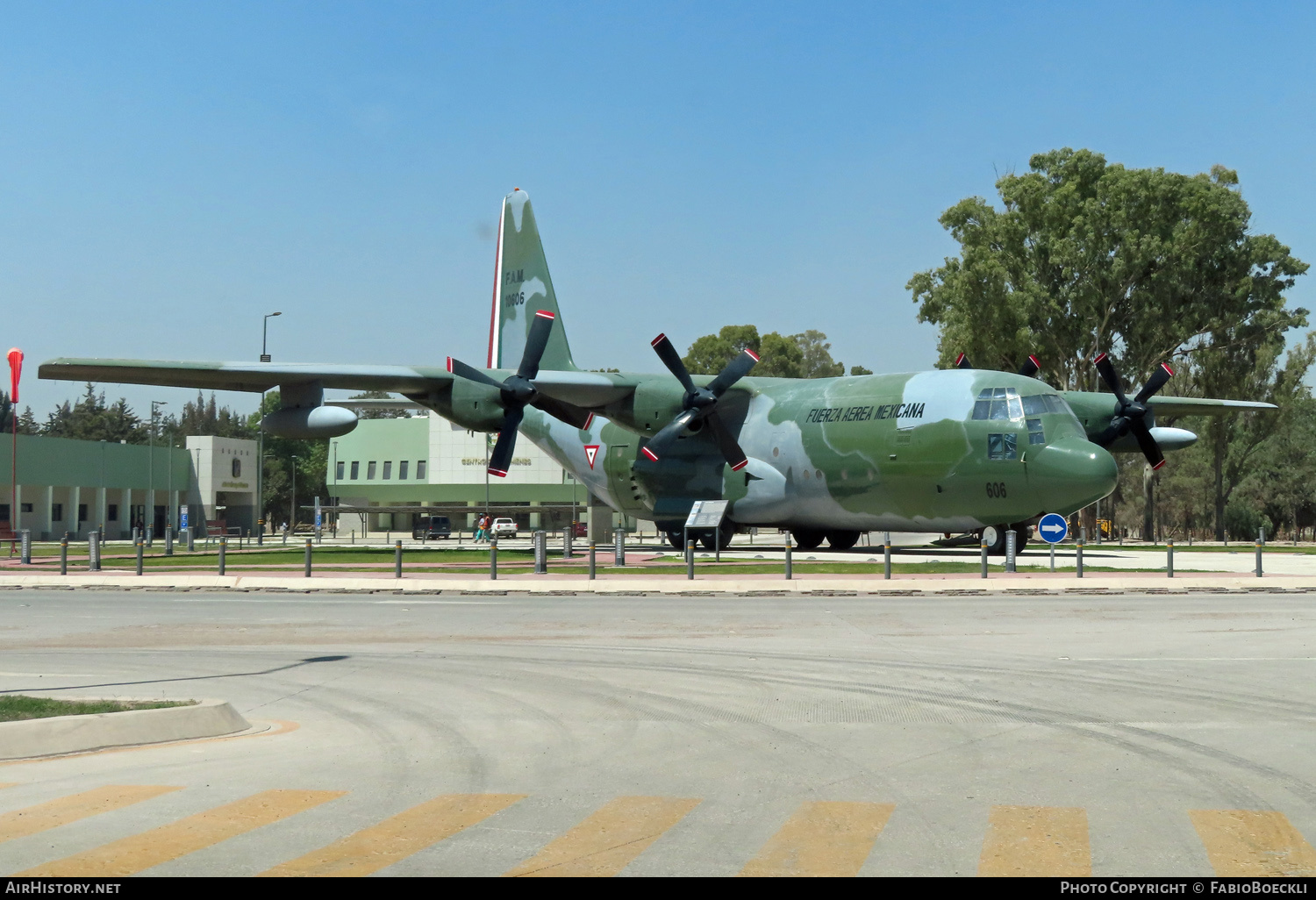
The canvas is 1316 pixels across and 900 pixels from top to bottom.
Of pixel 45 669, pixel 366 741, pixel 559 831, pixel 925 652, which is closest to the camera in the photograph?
pixel 559 831

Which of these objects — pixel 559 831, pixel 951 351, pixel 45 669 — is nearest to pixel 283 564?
pixel 45 669

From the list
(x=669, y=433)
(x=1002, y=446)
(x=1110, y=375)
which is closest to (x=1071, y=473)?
(x=1002, y=446)

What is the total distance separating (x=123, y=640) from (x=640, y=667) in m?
7.51

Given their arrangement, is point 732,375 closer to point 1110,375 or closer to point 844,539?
point 844,539

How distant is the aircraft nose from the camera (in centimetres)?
2950

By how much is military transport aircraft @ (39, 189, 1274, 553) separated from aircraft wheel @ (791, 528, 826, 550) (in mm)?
86

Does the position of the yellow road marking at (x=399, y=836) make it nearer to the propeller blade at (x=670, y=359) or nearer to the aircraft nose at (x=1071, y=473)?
the aircraft nose at (x=1071, y=473)

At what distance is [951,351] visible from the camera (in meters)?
55.9

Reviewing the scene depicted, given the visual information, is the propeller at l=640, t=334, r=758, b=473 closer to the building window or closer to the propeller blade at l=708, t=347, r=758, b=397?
the propeller blade at l=708, t=347, r=758, b=397

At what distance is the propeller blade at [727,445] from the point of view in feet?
112

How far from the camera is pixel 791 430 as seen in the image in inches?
1389

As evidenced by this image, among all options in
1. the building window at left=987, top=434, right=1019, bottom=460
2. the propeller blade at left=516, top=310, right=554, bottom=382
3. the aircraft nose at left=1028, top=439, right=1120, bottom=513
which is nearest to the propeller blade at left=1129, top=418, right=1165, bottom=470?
the aircraft nose at left=1028, top=439, right=1120, bottom=513
